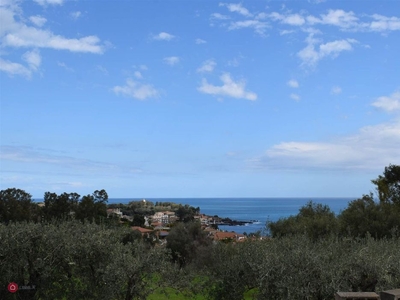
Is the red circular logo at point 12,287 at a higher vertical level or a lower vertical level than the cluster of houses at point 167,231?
higher

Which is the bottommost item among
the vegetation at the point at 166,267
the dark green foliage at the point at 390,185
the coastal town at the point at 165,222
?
the coastal town at the point at 165,222

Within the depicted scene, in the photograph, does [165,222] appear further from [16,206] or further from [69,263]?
[69,263]

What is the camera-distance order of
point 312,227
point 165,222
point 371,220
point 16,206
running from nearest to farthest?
point 371,220
point 312,227
point 16,206
point 165,222

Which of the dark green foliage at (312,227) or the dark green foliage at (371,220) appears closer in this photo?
the dark green foliage at (371,220)

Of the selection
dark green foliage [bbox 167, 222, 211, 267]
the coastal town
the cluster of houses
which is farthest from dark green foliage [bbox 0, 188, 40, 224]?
dark green foliage [bbox 167, 222, 211, 267]

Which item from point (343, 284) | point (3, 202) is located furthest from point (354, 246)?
point (3, 202)

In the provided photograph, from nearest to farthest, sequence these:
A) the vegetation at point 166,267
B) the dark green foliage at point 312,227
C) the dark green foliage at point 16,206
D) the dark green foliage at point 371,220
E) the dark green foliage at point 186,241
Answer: the vegetation at point 166,267
the dark green foliage at point 371,220
the dark green foliage at point 312,227
the dark green foliage at point 186,241
the dark green foliage at point 16,206

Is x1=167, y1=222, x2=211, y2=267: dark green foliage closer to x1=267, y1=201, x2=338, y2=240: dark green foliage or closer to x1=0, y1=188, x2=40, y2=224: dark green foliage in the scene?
x1=267, y1=201, x2=338, y2=240: dark green foliage

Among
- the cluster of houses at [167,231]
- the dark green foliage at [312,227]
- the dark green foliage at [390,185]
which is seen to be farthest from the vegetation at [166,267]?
the dark green foliage at [390,185]

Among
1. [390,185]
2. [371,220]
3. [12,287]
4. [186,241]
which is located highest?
[390,185]

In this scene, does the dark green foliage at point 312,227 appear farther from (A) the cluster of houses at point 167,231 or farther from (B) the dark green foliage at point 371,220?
(A) the cluster of houses at point 167,231

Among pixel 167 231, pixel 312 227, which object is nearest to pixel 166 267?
pixel 312 227

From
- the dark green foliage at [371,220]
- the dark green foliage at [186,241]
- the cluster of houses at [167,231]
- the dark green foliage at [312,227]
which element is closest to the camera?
the dark green foliage at [371,220]

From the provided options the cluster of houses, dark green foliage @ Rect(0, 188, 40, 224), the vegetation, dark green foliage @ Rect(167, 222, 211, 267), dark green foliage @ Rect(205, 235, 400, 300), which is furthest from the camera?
dark green foliage @ Rect(0, 188, 40, 224)
